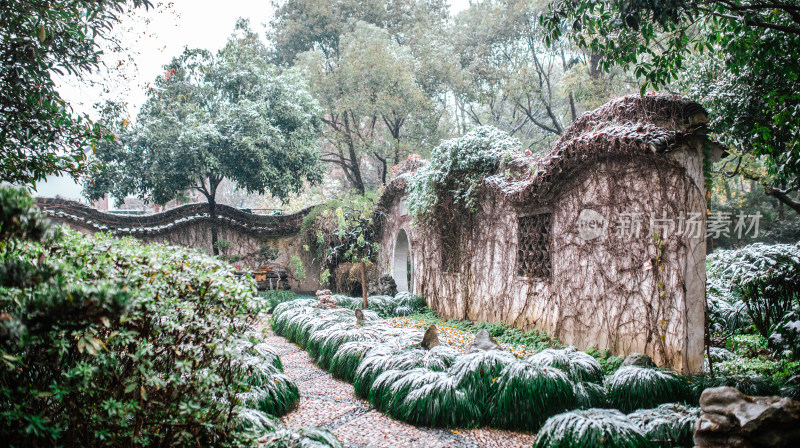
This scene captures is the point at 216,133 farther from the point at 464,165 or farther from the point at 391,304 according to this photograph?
the point at 464,165

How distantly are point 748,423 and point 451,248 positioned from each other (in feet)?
18.5

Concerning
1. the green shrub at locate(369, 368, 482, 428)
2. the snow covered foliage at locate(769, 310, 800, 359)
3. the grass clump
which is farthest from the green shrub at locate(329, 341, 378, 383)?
the snow covered foliage at locate(769, 310, 800, 359)

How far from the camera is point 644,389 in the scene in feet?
11.2

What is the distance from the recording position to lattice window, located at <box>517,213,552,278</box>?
19.0ft

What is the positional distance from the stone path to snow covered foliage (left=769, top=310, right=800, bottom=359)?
85.8 inches

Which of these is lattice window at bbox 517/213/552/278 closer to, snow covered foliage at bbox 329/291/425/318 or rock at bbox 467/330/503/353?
rock at bbox 467/330/503/353

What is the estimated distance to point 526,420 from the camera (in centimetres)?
336

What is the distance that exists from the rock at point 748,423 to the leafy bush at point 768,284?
2920mm

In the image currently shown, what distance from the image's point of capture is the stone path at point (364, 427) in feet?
10.5

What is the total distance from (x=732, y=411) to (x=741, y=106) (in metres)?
4.20

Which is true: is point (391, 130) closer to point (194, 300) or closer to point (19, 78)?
point (19, 78)

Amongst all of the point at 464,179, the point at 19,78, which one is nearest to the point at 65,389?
the point at 19,78

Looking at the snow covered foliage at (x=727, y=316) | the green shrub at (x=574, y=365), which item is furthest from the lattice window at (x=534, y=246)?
the snow covered foliage at (x=727, y=316)

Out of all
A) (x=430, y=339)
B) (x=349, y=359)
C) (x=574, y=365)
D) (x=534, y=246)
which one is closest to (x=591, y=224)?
(x=534, y=246)
